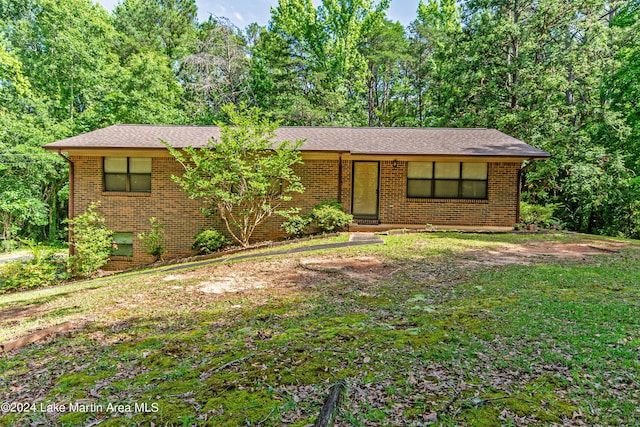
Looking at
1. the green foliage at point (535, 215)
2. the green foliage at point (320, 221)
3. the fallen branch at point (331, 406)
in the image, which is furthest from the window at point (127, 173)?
the green foliage at point (535, 215)

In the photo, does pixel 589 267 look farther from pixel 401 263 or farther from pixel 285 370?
pixel 285 370

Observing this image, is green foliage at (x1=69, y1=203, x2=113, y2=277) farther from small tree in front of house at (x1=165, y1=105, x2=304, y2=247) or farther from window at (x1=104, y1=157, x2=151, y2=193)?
small tree in front of house at (x1=165, y1=105, x2=304, y2=247)

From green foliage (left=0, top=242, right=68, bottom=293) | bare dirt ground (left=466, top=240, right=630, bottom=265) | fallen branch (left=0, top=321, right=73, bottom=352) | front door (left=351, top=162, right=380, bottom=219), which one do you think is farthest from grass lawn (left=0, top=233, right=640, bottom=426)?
front door (left=351, top=162, right=380, bottom=219)

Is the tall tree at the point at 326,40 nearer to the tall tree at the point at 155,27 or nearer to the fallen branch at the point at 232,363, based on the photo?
the tall tree at the point at 155,27

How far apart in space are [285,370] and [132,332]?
232 cm

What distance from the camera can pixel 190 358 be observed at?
329 centimetres

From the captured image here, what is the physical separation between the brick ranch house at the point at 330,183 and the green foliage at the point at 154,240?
0.27 metres

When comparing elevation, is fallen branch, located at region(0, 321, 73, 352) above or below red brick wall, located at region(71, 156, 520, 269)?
below

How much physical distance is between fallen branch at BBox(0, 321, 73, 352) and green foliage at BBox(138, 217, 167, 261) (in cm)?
692

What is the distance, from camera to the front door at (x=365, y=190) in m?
12.9

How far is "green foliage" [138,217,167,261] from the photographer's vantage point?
11.2 m

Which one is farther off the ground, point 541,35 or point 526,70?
point 541,35

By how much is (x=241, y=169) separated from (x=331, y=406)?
27.6 ft

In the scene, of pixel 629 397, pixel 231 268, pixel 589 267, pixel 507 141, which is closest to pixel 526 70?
pixel 507 141
